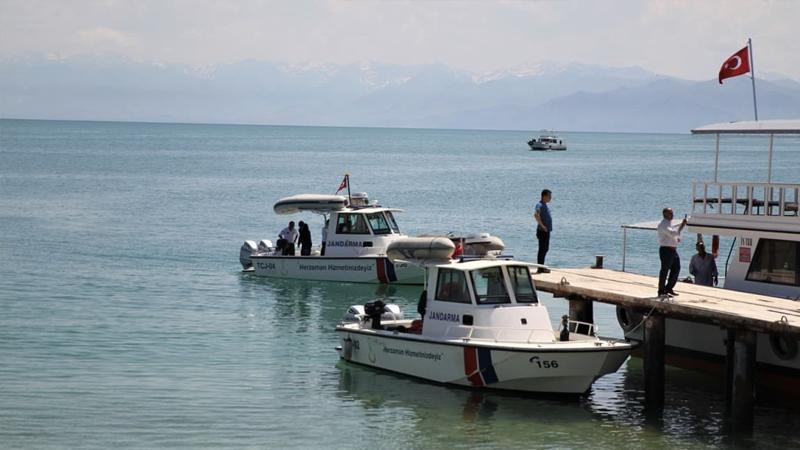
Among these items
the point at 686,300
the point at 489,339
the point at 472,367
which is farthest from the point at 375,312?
the point at 686,300

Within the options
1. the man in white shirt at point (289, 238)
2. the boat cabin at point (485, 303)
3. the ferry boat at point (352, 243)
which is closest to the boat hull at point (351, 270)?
the ferry boat at point (352, 243)

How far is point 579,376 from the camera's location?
76.2ft

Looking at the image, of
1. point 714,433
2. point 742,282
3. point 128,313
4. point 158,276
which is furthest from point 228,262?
point 714,433

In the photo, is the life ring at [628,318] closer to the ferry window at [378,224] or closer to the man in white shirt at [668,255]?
the man in white shirt at [668,255]

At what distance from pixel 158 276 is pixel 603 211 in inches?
1488

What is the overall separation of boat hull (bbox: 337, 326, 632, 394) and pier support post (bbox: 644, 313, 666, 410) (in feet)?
1.63

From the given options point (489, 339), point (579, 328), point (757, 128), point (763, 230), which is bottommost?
point (579, 328)

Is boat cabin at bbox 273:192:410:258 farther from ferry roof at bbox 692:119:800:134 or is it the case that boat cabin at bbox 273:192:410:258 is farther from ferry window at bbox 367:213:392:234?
ferry roof at bbox 692:119:800:134

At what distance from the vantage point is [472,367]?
23750 mm

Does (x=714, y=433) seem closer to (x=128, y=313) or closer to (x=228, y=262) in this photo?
(x=128, y=313)

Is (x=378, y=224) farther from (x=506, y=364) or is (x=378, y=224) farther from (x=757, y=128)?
(x=506, y=364)

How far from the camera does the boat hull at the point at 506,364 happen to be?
22.9 metres

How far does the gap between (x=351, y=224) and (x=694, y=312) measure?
18422 millimetres

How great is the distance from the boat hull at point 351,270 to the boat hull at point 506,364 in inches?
543
